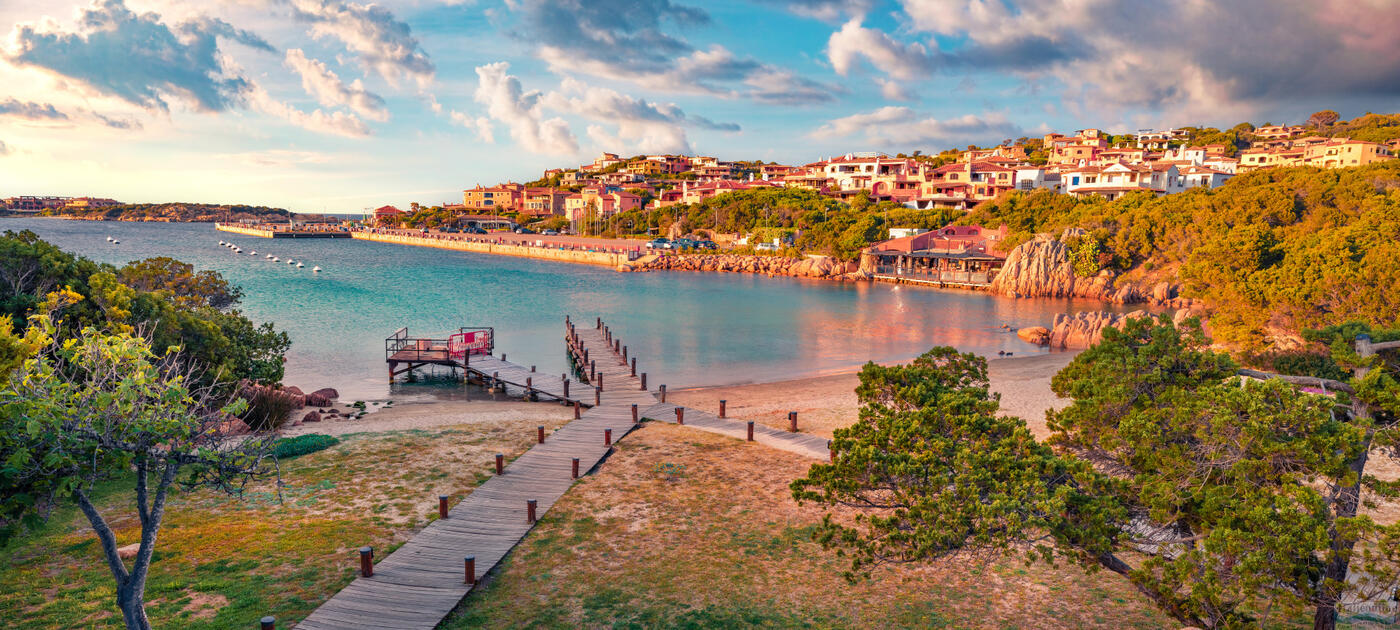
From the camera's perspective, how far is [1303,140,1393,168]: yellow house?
104625 millimetres

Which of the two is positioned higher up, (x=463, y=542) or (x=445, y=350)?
(x=445, y=350)

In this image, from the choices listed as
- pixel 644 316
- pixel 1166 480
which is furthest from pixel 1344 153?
pixel 1166 480

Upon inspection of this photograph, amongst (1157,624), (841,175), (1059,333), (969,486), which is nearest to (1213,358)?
(1157,624)

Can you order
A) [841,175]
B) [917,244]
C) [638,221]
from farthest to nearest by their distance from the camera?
[638,221]
[841,175]
[917,244]

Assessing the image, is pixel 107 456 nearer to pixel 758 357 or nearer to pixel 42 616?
pixel 42 616

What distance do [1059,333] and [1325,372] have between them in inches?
1112

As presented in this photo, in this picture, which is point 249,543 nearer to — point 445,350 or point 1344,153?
point 445,350

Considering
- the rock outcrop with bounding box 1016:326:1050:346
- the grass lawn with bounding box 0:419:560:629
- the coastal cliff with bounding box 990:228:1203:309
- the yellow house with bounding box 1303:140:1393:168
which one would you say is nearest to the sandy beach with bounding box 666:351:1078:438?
the rock outcrop with bounding box 1016:326:1050:346

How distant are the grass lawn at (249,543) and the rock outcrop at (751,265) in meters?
78.2

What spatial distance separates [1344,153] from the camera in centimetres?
10744

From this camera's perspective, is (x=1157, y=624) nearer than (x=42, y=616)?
No

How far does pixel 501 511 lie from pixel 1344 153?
471 feet

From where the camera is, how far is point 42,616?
11.2m

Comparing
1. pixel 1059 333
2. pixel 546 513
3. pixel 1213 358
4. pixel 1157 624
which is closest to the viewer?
pixel 1213 358
